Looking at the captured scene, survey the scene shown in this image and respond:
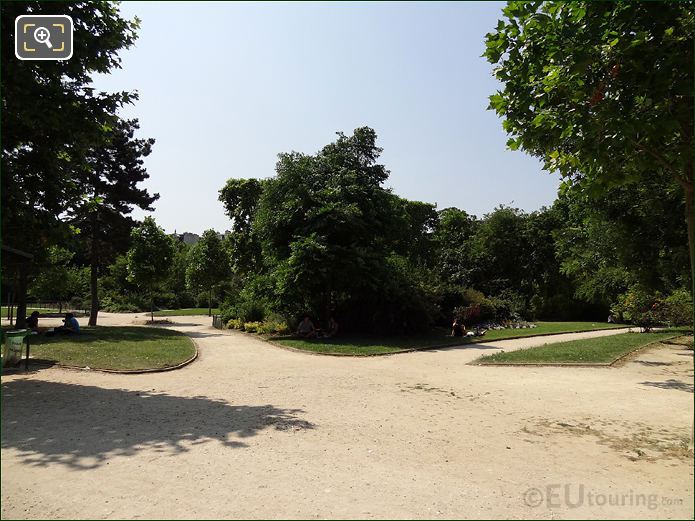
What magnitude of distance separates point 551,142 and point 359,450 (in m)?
5.48

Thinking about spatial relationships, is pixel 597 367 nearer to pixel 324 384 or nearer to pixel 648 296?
pixel 324 384

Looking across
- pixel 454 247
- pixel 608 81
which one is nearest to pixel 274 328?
pixel 608 81

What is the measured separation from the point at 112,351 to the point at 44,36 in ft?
31.2

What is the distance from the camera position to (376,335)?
70.0 ft

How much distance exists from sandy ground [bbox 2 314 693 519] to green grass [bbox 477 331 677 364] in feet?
6.82

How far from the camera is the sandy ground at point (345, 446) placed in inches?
173

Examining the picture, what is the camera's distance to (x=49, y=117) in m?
8.83

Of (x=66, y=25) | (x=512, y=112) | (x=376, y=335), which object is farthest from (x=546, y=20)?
(x=376, y=335)

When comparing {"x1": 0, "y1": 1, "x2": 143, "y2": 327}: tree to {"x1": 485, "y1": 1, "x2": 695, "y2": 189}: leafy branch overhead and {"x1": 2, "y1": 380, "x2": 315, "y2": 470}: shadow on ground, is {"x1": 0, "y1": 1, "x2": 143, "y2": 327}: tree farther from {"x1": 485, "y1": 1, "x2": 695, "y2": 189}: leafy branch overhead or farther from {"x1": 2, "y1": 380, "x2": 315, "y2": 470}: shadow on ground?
{"x1": 485, "y1": 1, "x2": 695, "y2": 189}: leafy branch overhead

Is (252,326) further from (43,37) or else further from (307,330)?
(43,37)

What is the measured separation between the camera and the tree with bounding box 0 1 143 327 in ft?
28.8

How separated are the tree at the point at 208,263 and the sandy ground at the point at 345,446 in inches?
1044

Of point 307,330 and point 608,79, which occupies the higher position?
point 608,79

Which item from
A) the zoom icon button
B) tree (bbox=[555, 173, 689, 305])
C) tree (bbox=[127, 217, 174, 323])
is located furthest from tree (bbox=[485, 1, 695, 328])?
tree (bbox=[127, 217, 174, 323])
